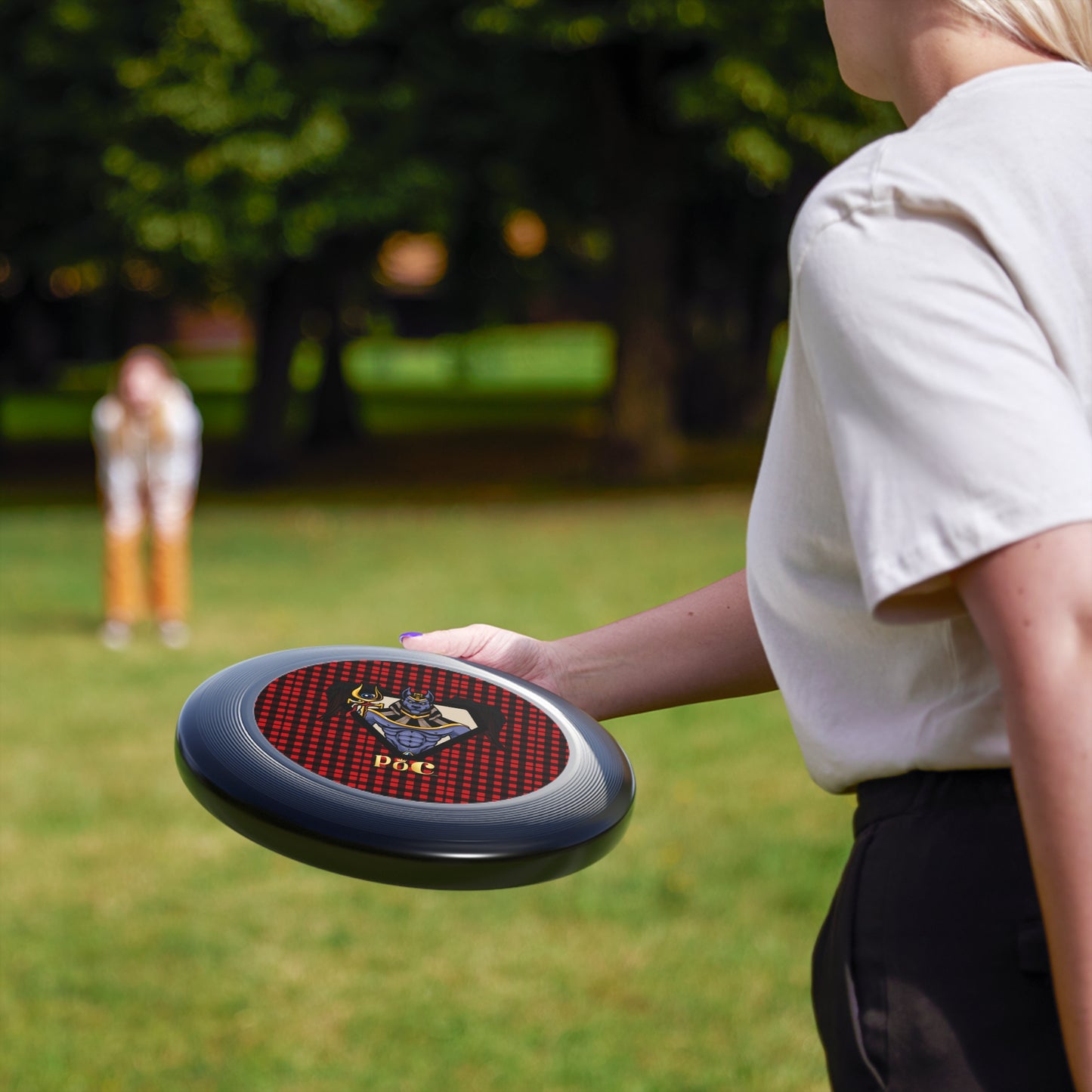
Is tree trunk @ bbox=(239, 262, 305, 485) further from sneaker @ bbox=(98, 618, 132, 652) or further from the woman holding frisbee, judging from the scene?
the woman holding frisbee

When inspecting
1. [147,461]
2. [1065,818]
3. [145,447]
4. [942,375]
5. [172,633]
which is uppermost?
[942,375]

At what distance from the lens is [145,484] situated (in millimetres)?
9844

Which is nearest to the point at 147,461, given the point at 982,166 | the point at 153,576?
the point at 153,576

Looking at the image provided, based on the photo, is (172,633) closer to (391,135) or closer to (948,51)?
(391,135)

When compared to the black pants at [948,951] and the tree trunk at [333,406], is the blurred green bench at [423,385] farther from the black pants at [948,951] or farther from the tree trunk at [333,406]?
the black pants at [948,951]

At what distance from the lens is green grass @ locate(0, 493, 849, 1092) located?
403 cm

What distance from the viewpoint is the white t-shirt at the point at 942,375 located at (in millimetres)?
1023

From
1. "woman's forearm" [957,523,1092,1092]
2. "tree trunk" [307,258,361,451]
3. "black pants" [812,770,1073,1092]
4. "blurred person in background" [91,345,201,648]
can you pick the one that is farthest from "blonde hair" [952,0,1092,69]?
"tree trunk" [307,258,361,451]

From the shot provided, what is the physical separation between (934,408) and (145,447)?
917 centimetres

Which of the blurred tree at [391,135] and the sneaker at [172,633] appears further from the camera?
the blurred tree at [391,135]

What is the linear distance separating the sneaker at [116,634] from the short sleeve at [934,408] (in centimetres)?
915

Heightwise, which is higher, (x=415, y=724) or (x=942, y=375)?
(x=942, y=375)

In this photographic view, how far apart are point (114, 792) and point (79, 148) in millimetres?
14422

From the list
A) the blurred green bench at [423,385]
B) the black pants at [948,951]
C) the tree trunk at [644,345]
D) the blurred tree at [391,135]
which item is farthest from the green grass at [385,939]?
the blurred green bench at [423,385]
